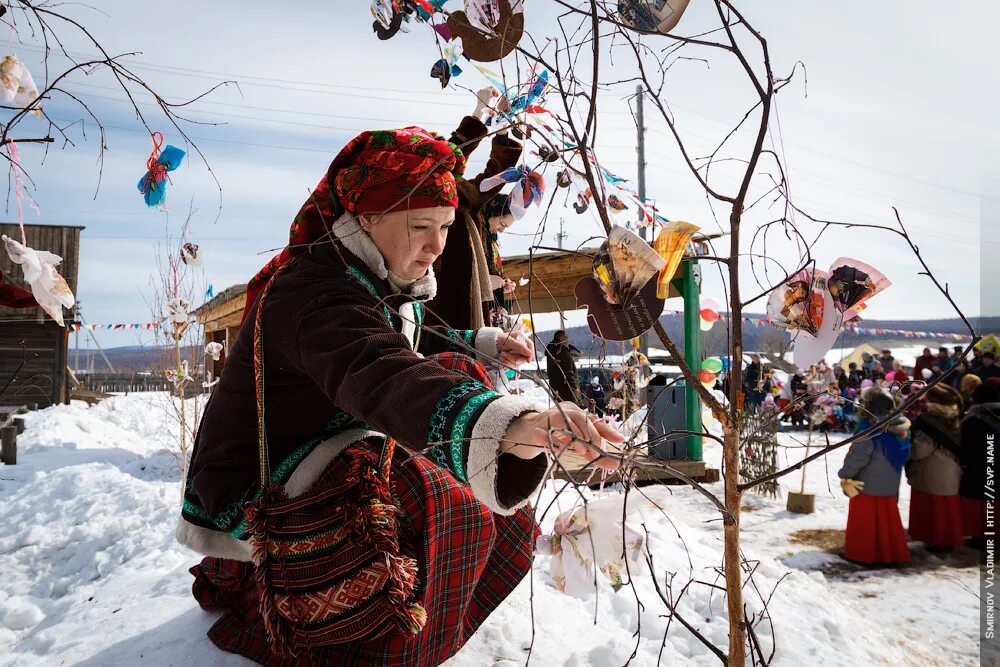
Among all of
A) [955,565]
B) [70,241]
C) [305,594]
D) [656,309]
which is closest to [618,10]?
[656,309]

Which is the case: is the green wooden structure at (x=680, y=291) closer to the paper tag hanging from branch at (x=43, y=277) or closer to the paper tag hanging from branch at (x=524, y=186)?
the paper tag hanging from branch at (x=524, y=186)

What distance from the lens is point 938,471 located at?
5.72 m

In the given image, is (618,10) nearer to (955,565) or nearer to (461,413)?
(461,413)

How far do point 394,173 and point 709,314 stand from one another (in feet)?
Result: 24.3

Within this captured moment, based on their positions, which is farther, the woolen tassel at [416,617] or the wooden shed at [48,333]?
the wooden shed at [48,333]

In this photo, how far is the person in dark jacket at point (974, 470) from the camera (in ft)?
18.7

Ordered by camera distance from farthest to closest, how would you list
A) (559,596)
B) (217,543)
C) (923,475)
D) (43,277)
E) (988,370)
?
1. (988,370)
2. (923,475)
3. (559,596)
4. (217,543)
5. (43,277)

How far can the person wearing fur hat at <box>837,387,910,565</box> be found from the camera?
17.4ft

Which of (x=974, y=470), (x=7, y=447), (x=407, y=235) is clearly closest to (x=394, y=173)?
(x=407, y=235)

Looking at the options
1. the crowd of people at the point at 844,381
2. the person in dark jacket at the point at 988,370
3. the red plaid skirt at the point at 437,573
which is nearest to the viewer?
the red plaid skirt at the point at 437,573

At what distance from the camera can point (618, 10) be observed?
1147mm

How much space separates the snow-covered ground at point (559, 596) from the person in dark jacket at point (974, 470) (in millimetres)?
441

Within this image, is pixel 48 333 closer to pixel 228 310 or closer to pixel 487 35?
pixel 228 310

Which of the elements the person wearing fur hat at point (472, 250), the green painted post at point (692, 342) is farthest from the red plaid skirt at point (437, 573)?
the green painted post at point (692, 342)
